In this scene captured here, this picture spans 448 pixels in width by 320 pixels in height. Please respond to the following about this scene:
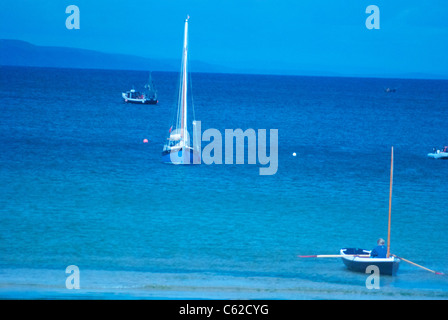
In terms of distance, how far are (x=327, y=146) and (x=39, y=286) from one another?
1913 inches

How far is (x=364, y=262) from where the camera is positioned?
2144 cm

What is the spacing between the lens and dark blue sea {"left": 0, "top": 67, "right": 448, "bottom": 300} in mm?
20203

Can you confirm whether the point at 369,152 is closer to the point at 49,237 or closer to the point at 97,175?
the point at 97,175

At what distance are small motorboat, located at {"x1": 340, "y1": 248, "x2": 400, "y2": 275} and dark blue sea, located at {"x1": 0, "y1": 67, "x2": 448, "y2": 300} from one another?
0.30 metres

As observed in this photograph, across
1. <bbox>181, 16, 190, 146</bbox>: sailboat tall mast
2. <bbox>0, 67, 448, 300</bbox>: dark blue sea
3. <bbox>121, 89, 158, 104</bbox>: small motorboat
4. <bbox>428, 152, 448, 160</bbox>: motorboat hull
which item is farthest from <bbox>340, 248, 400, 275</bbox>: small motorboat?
<bbox>121, 89, 158, 104</bbox>: small motorboat

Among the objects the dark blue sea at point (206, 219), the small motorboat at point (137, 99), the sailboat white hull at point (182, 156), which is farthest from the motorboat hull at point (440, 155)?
the small motorboat at point (137, 99)

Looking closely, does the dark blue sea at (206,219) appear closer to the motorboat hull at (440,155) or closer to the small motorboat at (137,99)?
the motorboat hull at (440,155)

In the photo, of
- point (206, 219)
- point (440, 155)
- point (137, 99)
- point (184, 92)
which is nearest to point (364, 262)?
point (206, 219)

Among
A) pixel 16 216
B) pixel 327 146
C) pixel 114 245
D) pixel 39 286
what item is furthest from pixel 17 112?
pixel 39 286

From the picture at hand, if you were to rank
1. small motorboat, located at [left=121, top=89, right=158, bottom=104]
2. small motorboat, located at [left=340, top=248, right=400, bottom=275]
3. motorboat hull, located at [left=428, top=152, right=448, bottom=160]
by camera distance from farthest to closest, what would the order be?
small motorboat, located at [left=121, top=89, right=158, bottom=104] → motorboat hull, located at [left=428, top=152, right=448, bottom=160] → small motorboat, located at [left=340, top=248, right=400, bottom=275]

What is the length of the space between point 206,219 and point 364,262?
11165mm

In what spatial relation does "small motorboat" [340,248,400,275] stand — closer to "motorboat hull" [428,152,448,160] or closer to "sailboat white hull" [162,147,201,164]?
"sailboat white hull" [162,147,201,164]

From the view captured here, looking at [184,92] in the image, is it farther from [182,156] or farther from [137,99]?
[137,99]

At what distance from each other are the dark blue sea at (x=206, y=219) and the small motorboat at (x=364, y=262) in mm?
298
